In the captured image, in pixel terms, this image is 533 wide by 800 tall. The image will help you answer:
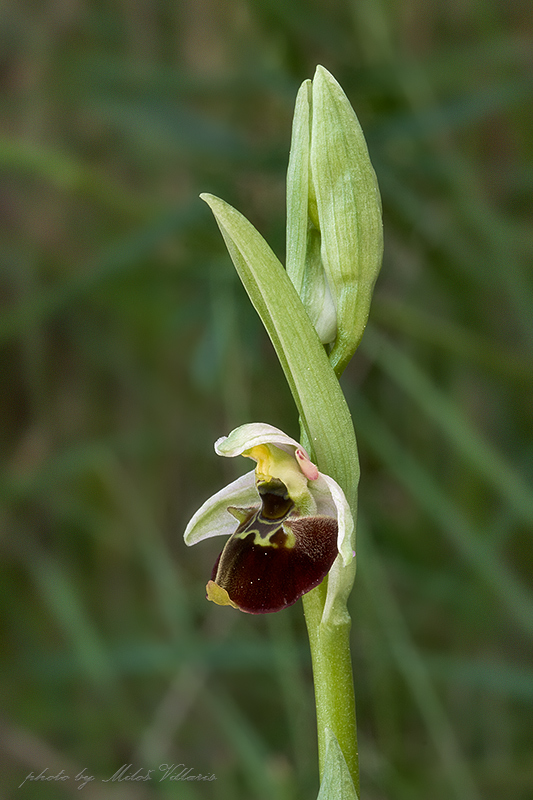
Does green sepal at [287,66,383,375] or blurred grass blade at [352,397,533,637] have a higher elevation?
green sepal at [287,66,383,375]

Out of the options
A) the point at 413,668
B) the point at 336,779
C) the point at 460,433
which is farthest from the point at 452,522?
the point at 336,779

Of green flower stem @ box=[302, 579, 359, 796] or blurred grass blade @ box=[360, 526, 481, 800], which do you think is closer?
green flower stem @ box=[302, 579, 359, 796]

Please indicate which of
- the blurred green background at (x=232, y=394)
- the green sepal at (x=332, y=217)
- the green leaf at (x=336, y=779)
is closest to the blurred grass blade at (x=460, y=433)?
the blurred green background at (x=232, y=394)

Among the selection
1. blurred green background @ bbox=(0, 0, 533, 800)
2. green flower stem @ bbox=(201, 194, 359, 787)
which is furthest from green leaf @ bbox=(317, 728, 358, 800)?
blurred green background @ bbox=(0, 0, 533, 800)

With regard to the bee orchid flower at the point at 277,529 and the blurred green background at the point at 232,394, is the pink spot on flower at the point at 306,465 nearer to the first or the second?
the bee orchid flower at the point at 277,529

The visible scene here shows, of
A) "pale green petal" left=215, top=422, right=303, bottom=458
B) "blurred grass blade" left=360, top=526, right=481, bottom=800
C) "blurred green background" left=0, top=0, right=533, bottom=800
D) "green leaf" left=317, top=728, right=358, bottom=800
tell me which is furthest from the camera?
"blurred green background" left=0, top=0, right=533, bottom=800

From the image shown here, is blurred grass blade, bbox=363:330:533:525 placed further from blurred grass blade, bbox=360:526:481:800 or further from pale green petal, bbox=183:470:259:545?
pale green petal, bbox=183:470:259:545
